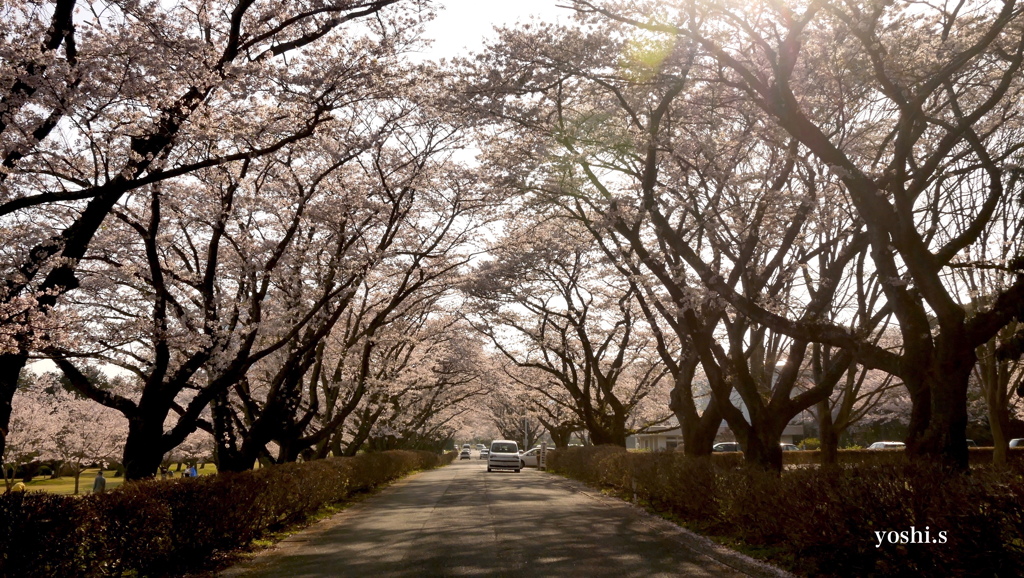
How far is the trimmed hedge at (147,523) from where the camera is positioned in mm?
5898

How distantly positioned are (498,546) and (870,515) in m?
5.57

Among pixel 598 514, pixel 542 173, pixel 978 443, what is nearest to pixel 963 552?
pixel 598 514

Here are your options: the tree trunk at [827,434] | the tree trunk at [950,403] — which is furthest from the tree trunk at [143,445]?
the tree trunk at [827,434]

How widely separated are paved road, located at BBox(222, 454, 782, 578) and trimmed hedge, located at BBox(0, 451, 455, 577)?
0.57 meters

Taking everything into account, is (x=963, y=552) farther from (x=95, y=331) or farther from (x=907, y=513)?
(x=95, y=331)

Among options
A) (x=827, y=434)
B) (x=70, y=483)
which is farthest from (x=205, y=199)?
(x=70, y=483)

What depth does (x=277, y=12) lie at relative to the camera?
377 inches

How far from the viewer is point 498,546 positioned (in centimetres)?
1027

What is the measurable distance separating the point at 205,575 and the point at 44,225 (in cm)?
781

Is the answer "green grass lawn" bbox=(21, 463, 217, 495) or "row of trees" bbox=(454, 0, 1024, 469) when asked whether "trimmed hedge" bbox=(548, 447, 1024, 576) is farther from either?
"green grass lawn" bbox=(21, 463, 217, 495)

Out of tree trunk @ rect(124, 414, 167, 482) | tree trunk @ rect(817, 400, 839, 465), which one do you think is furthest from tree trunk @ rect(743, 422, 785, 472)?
tree trunk @ rect(124, 414, 167, 482)

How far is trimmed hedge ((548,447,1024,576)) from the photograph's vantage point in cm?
489

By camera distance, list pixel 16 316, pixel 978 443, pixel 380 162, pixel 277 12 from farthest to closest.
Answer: pixel 978 443 → pixel 380 162 → pixel 277 12 → pixel 16 316

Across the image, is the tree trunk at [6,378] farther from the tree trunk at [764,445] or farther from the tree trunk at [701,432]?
the tree trunk at [701,432]
